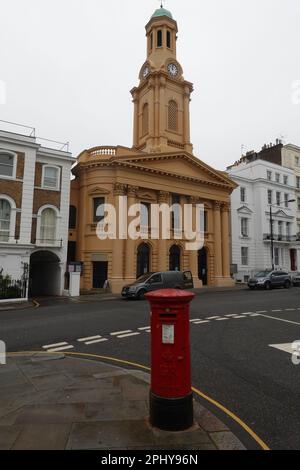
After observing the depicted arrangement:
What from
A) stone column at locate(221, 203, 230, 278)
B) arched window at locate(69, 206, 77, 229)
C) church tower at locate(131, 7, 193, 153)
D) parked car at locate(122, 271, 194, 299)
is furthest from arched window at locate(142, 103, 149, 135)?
parked car at locate(122, 271, 194, 299)

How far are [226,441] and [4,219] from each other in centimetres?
2294

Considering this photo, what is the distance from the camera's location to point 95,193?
95.6 feet

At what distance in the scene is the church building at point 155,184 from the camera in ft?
94.0

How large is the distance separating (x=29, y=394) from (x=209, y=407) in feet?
9.41

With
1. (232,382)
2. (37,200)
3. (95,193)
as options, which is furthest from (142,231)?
(232,382)

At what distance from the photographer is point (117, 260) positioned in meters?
28.0

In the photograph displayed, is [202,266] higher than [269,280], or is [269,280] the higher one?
[202,266]

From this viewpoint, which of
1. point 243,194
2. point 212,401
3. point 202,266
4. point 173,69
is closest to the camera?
point 212,401

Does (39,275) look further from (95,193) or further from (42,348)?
(42,348)

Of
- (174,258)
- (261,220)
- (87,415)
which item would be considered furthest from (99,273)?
(87,415)

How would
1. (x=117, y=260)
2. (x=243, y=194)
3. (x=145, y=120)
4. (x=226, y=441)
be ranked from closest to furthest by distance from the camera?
1. (x=226, y=441)
2. (x=117, y=260)
3. (x=145, y=120)
4. (x=243, y=194)

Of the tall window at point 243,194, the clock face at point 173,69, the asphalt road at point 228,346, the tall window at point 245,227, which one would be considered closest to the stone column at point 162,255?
the tall window at point 245,227

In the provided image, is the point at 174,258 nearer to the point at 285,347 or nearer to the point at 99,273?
the point at 99,273

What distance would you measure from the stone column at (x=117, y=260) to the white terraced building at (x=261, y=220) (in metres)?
15.9
